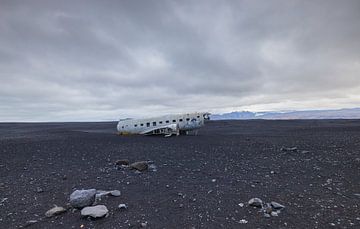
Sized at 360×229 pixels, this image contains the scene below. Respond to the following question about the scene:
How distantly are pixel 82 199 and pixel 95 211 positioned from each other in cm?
96

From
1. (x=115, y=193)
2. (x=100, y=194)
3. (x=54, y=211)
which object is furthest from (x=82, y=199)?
(x=115, y=193)

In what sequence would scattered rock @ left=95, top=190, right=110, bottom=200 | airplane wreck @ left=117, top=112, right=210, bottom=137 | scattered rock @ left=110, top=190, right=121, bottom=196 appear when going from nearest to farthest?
scattered rock @ left=95, top=190, right=110, bottom=200
scattered rock @ left=110, top=190, right=121, bottom=196
airplane wreck @ left=117, top=112, right=210, bottom=137

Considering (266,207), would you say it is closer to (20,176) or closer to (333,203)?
(333,203)

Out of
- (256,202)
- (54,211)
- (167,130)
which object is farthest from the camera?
(167,130)

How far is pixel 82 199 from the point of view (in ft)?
26.2

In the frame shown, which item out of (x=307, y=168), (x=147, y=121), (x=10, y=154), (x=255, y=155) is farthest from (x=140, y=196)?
(x=147, y=121)

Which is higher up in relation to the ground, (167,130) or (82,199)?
(167,130)

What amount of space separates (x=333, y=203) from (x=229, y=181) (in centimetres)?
415

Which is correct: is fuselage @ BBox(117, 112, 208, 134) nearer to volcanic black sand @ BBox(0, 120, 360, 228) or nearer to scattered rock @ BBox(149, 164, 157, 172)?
volcanic black sand @ BBox(0, 120, 360, 228)

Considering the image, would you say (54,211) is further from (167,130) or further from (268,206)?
(167,130)

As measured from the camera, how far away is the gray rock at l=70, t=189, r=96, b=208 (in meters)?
7.87

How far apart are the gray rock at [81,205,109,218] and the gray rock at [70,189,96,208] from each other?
530 mm

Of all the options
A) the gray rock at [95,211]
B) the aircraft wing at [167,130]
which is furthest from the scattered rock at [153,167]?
the aircraft wing at [167,130]

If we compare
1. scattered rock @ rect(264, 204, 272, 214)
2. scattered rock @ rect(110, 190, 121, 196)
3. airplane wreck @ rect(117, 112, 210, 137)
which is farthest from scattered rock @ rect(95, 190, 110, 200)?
airplane wreck @ rect(117, 112, 210, 137)
